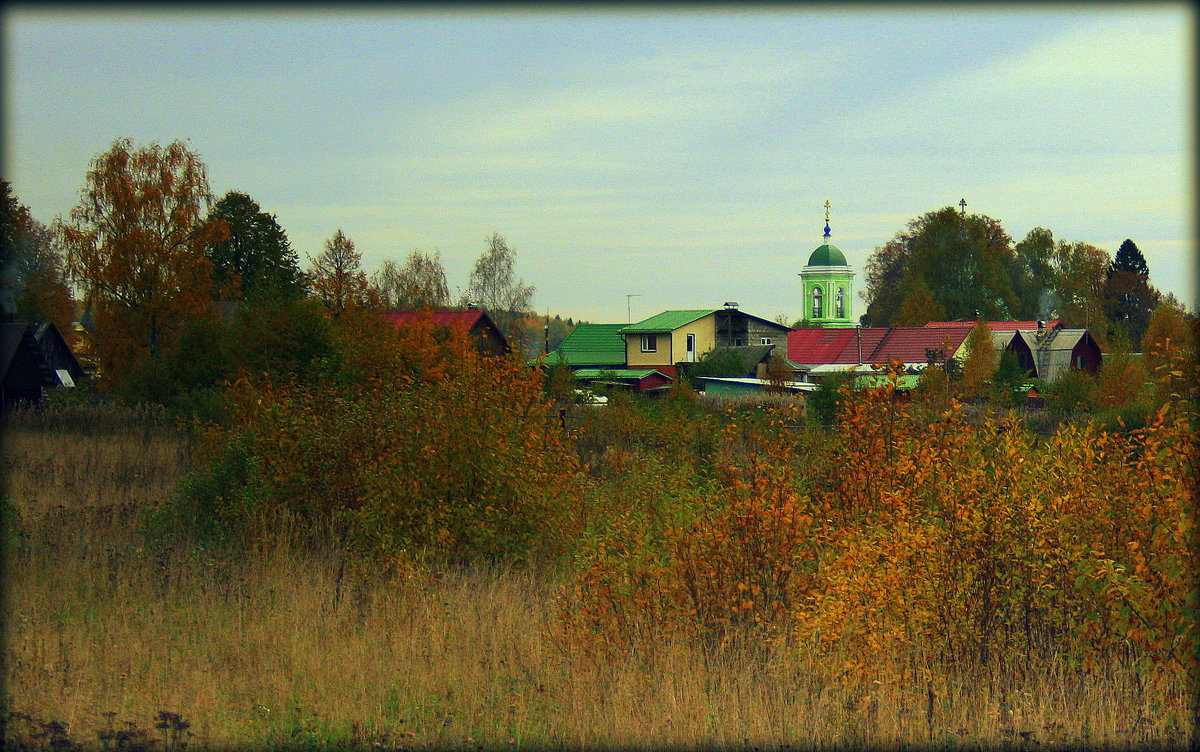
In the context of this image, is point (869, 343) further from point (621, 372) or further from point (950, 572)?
point (950, 572)

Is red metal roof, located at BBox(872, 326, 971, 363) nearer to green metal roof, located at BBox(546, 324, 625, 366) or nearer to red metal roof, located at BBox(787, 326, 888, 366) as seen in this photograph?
red metal roof, located at BBox(787, 326, 888, 366)

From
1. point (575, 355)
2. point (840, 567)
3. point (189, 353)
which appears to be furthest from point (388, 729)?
point (575, 355)

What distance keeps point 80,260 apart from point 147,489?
83.4 ft

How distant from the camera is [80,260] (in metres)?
38.5

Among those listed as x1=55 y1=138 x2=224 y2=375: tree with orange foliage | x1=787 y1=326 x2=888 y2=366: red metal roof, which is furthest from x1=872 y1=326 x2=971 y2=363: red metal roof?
x1=55 y1=138 x2=224 y2=375: tree with orange foliage

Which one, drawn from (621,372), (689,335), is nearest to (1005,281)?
(689,335)

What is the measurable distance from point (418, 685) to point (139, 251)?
3491 cm

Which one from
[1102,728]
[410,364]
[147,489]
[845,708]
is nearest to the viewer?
[1102,728]

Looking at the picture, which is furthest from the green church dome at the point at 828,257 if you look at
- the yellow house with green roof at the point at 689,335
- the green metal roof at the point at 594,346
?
the green metal roof at the point at 594,346

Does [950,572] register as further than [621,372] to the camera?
No

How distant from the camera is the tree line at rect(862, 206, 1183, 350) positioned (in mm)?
78438

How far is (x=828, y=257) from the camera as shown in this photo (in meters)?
89.9

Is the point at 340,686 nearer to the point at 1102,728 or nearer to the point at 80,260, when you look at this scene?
the point at 1102,728

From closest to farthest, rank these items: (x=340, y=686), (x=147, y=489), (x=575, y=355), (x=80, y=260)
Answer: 1. (x=340, y=686)
2. (x=147, y=489)
3. (x=80, y=260)
4. (x=575, y=355)
